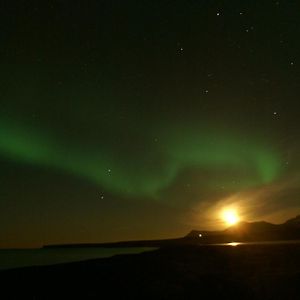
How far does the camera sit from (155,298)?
695 inches

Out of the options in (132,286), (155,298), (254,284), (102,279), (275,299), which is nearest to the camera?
(275,299)

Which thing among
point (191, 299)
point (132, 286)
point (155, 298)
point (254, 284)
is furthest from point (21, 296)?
point (254, 284)

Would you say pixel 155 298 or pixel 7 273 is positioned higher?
pixel 7 273

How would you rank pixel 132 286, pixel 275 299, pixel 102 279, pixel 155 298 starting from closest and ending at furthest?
pixel 275 299
pixel 155 298
pixel 132 286
pixel 102 279

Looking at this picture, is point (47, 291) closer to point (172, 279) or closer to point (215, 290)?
point (172, 279)

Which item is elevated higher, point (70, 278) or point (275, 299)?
point (70, 278)

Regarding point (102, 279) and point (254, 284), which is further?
point (102, 279)

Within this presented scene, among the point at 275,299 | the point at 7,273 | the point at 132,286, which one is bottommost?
the point at 275,299

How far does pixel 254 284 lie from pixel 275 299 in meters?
3.54

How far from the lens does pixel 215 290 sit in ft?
60.1

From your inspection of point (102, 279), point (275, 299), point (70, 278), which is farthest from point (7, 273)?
point (275, 299)

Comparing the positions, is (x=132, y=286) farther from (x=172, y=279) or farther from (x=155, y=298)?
(x=155, y=298)

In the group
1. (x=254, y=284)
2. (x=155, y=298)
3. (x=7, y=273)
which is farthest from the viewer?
(x=7, y=273)

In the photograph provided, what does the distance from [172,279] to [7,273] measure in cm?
1646
